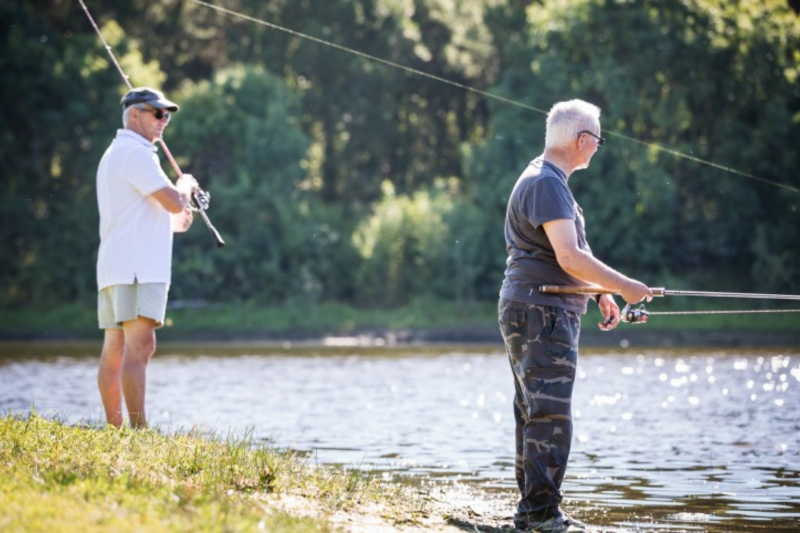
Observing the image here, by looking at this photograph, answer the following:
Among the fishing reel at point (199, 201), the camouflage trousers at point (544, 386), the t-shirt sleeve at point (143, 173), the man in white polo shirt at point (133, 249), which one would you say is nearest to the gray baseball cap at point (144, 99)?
the man in white polo shirt at point (133, 249)

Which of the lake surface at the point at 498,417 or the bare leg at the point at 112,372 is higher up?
the bare leg at the point at 112,372

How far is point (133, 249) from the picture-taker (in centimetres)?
866

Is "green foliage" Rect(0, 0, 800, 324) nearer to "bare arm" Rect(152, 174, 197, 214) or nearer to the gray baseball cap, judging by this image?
the gray baseball cap

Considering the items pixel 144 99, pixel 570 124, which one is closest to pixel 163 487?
pixel 570 124

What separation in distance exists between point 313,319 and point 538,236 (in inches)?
1403

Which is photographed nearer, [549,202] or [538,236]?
[549,202]

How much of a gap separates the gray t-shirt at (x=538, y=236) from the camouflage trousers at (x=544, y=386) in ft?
0.25

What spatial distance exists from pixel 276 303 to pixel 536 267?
124ft

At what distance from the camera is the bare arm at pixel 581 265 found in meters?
6.86

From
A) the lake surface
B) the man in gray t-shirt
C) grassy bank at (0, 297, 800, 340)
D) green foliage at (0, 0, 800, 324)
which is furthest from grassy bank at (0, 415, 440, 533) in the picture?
green foliage at (0, 0, 800, 324)

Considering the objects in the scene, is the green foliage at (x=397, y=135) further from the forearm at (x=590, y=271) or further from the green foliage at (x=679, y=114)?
the forearm at (x=590, y=271)

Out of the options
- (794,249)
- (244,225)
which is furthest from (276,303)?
(794,249)

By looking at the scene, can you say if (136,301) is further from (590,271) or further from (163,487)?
(590,271)

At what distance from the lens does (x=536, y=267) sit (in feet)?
23.4
